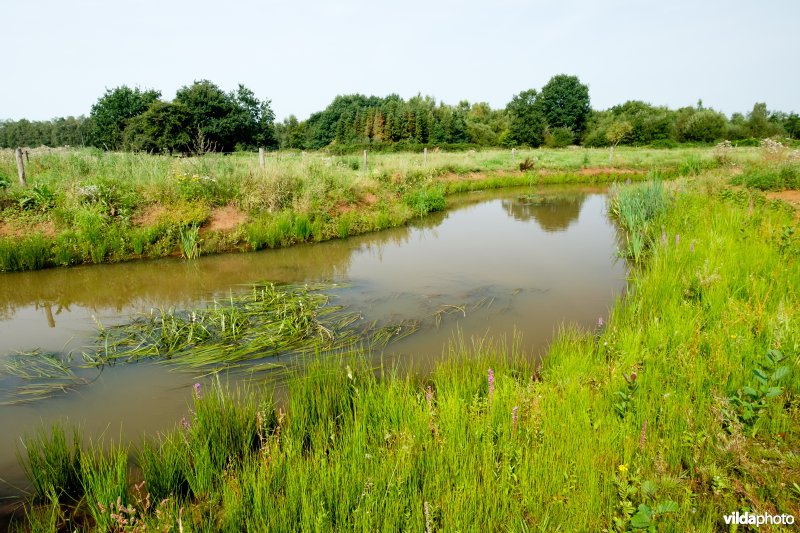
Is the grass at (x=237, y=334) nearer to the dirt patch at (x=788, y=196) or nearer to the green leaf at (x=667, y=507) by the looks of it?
the green leaf at (x=667, y=507)

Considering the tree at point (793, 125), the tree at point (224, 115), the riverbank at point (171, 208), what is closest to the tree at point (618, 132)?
the tree at point (793, 125)

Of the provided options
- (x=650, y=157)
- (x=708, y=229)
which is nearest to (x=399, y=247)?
(x=708, y=229)

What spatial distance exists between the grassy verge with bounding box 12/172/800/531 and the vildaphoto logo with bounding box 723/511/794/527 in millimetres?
62

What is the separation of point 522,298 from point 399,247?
480 cm

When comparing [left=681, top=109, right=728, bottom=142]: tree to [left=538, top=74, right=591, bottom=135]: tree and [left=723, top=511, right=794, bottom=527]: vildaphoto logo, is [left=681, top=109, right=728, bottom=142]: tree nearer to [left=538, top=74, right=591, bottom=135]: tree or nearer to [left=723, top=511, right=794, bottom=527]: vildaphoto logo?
[left=538, top=74, right=591, bottom=135]: tree

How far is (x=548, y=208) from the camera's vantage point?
18016 millimetres

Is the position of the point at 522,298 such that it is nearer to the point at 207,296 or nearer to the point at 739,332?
the point at 739,332

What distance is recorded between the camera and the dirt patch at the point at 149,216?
10.6m

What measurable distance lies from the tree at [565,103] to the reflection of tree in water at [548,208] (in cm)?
5610

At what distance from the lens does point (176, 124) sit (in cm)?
3609

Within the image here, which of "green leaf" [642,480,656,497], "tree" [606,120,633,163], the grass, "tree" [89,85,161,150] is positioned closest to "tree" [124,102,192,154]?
"tree" [89,85,161,150]

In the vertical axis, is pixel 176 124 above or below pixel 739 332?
above

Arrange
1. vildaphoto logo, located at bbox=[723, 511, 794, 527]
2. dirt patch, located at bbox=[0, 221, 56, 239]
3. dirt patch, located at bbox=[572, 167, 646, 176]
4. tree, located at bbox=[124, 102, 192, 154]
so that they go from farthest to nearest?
tree, located at bbox=[124, 102, 192, 154], dirt patch, located at bbox=[572, 167, 646, 176], dirt patch, located at bbox=[0, 221, 56, 239], vildaphoto logo, located at bbox=[723, 511, 794, 527]

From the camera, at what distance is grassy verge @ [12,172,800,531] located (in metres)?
2.19
